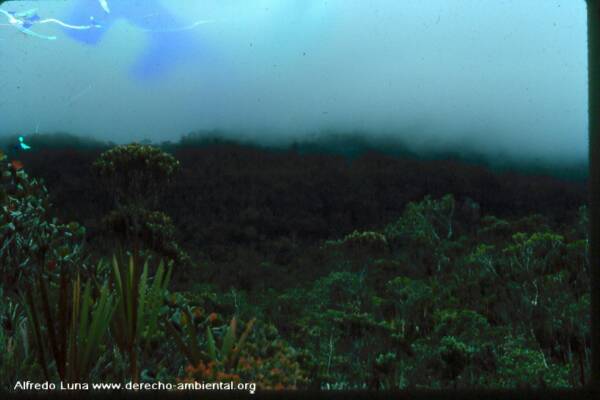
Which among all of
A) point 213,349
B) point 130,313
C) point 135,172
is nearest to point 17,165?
point 135,172

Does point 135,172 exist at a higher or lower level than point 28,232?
higher

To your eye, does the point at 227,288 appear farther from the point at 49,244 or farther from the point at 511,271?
the point at 511,271

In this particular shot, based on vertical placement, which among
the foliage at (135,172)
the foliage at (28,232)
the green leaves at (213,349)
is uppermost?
the foliage at (135,172)

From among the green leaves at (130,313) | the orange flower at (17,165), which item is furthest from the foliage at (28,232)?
the green leaves at (130,313)

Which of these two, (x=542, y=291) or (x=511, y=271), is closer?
(x=542, y=291)

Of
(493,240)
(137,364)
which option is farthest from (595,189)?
(493,240)

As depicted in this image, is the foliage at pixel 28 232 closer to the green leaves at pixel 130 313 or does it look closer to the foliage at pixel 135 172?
the foliage at pixel 135 172

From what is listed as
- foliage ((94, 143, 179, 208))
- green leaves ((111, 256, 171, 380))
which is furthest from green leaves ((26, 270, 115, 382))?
foliage ((94, 143, 179, 208))

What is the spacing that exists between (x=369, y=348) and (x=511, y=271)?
7.29ft

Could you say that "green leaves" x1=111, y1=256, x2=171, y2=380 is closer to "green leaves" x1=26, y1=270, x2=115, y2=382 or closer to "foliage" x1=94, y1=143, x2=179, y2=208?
"green leaves" x1=26, y1=270, x2=115, y2=382

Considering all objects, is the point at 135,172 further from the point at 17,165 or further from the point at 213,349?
the point at 213,349

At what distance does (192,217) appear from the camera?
5.82 m

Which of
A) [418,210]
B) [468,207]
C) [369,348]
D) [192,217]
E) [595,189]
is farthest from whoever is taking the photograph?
[468,207]

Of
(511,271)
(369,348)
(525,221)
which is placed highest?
(525,221)
